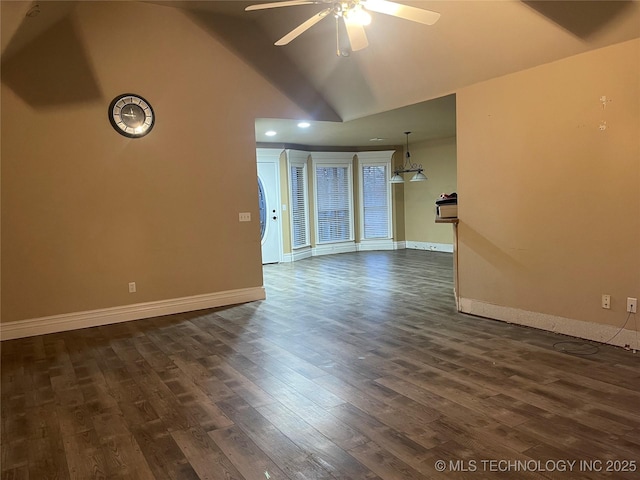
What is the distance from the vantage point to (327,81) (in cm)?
582

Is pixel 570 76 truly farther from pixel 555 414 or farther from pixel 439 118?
pixel 439 118

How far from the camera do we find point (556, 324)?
4086 mm

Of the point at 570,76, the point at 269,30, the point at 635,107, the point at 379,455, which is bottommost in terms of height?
the point at 379,455

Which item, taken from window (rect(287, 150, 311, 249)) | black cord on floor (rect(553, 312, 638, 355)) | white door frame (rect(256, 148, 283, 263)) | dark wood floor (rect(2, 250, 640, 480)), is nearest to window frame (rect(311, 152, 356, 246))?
window (rect(287, 150, 311, 249))

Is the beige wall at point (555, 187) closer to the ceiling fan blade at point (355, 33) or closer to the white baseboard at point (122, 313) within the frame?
the ceiling fan blade at point (355, 33)

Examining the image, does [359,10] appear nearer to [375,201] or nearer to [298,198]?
[298,198]

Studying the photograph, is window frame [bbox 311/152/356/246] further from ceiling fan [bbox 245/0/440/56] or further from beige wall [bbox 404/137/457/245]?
ceiling fan [bbox 245/0/440/56]

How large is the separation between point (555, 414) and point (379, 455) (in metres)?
1.12

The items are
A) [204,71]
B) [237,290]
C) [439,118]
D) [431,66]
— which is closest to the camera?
[431,66]

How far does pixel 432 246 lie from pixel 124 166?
22.7ft

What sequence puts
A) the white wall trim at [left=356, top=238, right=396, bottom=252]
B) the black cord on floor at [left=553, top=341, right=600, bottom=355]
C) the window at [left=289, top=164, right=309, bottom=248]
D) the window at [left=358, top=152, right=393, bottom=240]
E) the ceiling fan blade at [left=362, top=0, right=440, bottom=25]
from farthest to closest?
the white wall trim at [left=356, top=238, right=396, bottom=252] → the window at [left=358, top=152, right=393, bottom=240] → the window at [left=289, top=164, right=309, bottom=248] → the black cord on floor at [left=553, top=341, right=600, bottom=355] → the ceiling fan blade at [left=362, top=0, right=440, bottom=25]

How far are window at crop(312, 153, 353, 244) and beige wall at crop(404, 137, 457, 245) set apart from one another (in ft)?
4.45

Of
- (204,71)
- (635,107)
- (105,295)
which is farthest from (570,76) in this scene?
(105,295)

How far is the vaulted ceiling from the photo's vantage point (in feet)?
11.3
